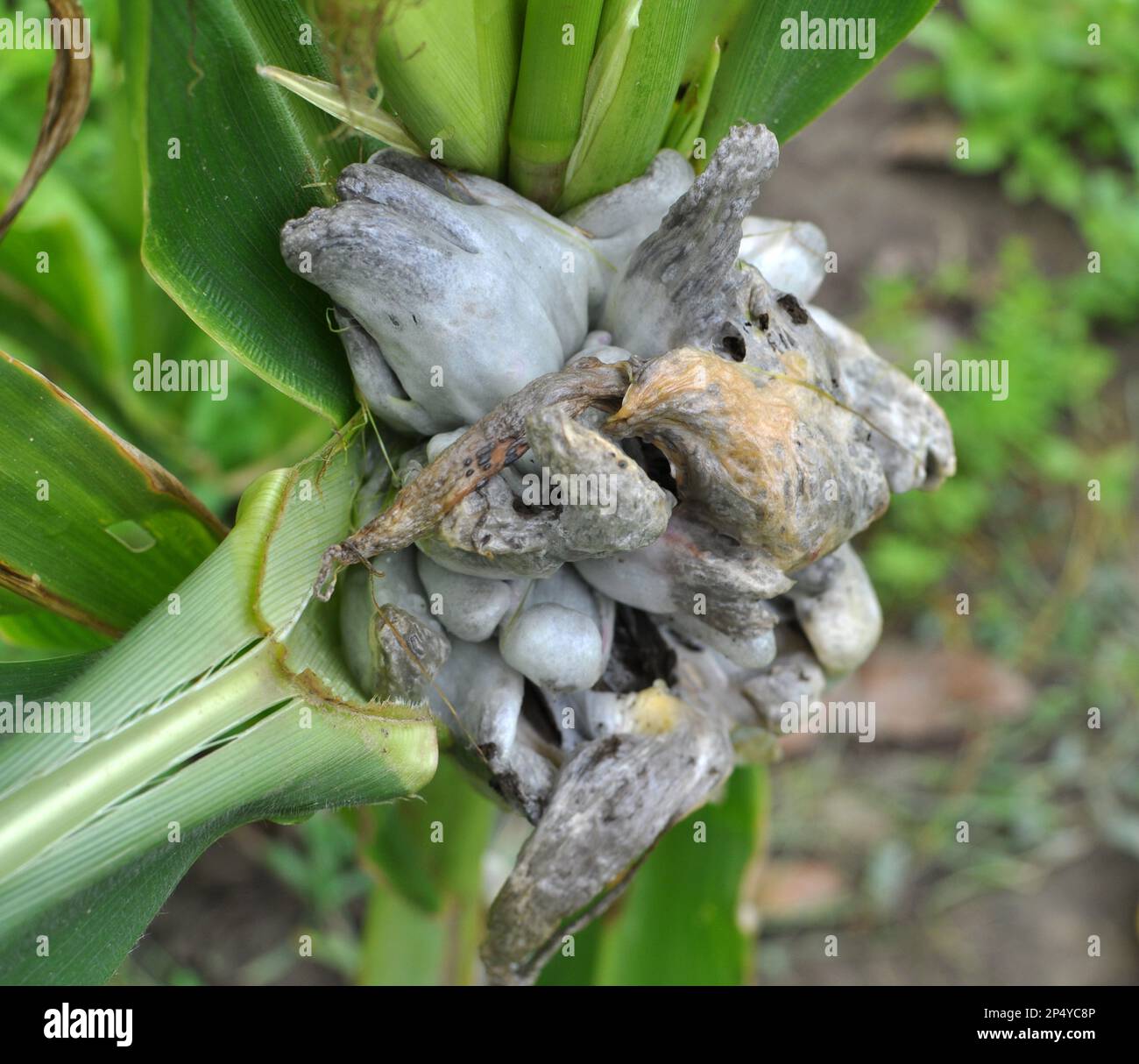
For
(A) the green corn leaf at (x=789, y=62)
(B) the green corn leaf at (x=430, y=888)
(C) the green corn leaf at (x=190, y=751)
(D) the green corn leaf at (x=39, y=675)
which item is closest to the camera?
Result: (C) the green corn leaf at (x=190, y=751)

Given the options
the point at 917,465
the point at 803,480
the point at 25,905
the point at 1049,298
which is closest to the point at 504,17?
the point at 803,480

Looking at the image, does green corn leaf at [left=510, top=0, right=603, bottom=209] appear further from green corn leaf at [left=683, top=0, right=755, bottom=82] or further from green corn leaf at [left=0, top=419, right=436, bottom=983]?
green corn leaf at [left=0, top=419, right=436, bottom=983]

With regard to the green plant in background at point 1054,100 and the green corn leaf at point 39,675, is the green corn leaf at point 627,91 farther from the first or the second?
the green plant in background at point 1054,100

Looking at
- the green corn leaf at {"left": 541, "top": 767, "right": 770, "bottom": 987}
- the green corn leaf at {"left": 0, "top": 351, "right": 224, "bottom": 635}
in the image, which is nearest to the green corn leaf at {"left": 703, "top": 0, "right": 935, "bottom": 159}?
the green corn leaf at {"left": 0, "top": 351, "right": 224, "bottom": 635}

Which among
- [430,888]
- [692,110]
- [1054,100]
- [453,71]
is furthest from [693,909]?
[1054,100]

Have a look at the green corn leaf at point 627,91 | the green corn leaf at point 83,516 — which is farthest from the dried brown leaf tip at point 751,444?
the green corn leaf at point 83,516

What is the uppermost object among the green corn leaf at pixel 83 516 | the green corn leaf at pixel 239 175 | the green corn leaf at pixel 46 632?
the green corn leaf at pixel 239 175

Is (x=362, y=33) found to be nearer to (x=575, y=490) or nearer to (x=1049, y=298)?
(x=575, y=490)

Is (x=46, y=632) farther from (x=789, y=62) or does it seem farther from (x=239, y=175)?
(x=789, y=62)
